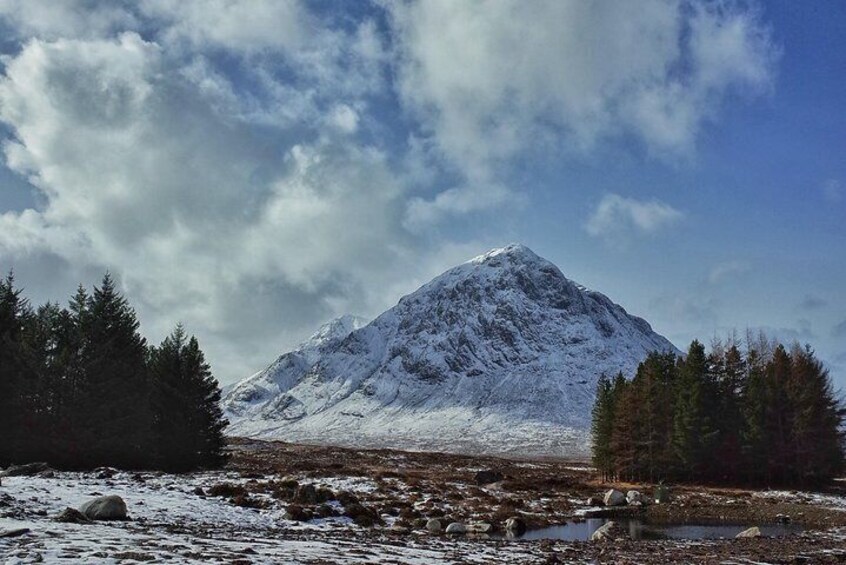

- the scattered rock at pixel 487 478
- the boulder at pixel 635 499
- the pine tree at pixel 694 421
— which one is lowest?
the boulder at pixel 635 499

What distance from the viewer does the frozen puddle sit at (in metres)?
30.6

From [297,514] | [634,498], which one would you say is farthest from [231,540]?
[634,498]

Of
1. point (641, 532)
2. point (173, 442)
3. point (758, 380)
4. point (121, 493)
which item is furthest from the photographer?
point (758, 380)

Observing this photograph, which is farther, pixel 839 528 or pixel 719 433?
pixel 719 433

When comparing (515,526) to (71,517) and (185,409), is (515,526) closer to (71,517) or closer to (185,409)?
(71,517)

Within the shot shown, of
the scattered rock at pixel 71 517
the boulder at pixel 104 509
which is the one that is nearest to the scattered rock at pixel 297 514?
the boulder at pixel 104 509

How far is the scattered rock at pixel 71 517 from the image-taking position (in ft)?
65.4

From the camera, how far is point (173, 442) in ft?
161

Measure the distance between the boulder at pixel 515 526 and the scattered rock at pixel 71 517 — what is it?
19.6 metres

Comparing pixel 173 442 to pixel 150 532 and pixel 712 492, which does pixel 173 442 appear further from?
pixel 712 492

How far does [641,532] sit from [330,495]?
1711 cm

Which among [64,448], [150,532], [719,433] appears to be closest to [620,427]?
[719,433]

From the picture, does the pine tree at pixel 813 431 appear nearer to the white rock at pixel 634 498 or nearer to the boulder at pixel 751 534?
the white rock at pixel 634 498

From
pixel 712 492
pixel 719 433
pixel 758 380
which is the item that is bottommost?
pixel 712 492
